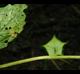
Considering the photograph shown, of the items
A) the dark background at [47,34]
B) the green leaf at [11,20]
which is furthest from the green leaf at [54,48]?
the dark background at [47,34]

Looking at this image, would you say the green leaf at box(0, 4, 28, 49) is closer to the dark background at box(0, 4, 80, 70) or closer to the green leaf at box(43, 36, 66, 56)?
the green leaf at box(43, 36, 66, 56)

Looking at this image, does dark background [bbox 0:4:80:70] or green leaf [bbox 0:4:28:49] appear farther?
dark background [bbox 0:4:80:70]

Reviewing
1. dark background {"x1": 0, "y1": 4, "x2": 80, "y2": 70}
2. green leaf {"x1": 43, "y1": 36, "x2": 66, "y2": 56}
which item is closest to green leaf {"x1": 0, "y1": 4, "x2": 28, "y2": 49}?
green leaf {"x1": 43, "y1": 36, "x2": 66, "y2": 56}

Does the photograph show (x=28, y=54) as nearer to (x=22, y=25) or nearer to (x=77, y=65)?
(x=77, y=65)

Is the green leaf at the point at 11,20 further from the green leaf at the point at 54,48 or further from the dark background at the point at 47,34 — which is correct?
the dark background at the point at 47,34

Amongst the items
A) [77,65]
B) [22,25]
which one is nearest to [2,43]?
[22,25]

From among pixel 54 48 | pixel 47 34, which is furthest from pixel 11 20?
pixel 47 34

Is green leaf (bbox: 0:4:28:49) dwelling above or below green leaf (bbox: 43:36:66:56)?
above
